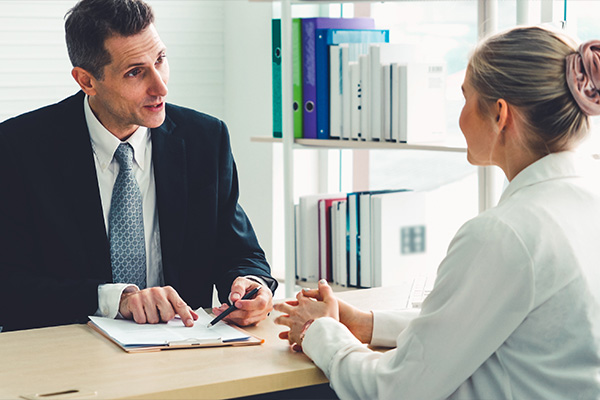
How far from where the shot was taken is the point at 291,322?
5.33ft

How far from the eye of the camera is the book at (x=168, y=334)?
1.57 metres

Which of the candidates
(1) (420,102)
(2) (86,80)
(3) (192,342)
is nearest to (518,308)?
(3) (192,342)

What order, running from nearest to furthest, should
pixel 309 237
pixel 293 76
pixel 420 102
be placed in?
pixel 420 102, pixel 293 76, pixel 309 237

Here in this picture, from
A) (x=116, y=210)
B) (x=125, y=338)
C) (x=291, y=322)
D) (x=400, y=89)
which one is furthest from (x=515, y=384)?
(x=400, y=89)

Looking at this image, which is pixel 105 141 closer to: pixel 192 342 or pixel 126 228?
pixel 126 228

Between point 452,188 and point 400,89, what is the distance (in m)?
0.76

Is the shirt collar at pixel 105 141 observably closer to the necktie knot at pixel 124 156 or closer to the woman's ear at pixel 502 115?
the necktie knot at pixel 124 156

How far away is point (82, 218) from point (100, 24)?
0.48m

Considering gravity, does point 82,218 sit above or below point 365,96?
below

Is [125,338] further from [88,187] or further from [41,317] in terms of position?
[88,187]

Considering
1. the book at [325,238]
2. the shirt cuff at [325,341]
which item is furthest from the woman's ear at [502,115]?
the book at [325,238]

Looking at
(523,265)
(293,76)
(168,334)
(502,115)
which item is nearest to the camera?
(523,265)

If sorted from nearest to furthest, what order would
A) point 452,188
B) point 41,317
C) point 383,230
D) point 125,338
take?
point 125,338, point 41,317, point 383,230, point 452,188

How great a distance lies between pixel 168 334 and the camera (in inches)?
64.3
